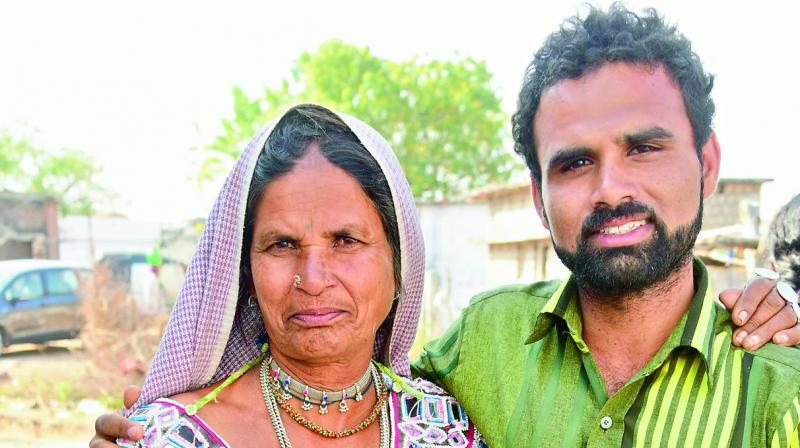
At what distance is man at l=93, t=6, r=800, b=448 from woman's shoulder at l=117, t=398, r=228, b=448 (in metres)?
0.05

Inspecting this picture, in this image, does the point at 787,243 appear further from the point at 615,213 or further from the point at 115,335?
the point at 115,335

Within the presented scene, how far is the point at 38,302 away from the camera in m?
13.2

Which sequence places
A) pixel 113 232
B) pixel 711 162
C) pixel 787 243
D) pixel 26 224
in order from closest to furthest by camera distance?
1. pixel 711 162
2. pixel 787 243
3. pixel 26 224
4. pixel 113 232

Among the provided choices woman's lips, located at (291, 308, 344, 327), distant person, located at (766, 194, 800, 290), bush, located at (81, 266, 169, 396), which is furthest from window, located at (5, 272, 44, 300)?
distant person, located at (766, 194, 800, 290)

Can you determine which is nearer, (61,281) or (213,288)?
(213,288)

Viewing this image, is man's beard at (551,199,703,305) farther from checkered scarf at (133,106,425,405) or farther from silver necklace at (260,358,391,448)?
silver necklace at (260,358,391,448)

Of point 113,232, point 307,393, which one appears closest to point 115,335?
point 307,393

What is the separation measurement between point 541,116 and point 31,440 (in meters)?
8.69

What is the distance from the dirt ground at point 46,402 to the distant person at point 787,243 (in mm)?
8163

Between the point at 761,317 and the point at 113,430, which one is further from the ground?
the point at 761,317

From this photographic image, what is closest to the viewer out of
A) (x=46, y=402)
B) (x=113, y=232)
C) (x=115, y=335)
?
(x=46, y=402)

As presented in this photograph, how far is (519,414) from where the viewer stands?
2.16 metres

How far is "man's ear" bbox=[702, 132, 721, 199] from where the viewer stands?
2250 millimetres

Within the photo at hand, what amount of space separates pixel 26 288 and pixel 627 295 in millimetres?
13506
